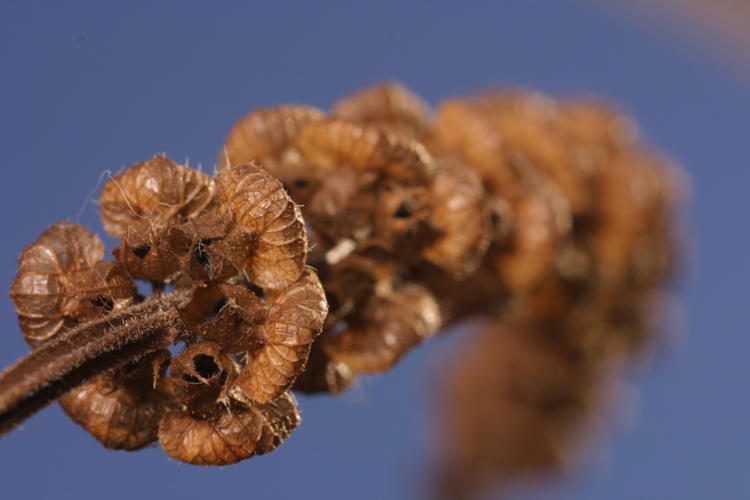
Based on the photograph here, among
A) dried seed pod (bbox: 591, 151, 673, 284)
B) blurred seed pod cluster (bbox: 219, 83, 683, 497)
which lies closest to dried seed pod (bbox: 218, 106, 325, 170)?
blurred seed pod cluster (bbox: 219, 83, 683, 497)

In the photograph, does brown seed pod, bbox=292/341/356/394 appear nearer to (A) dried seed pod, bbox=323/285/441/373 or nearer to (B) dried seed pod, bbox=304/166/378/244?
(A) dried seed pod, bbox=323/285/441/373

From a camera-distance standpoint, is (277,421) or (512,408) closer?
(277,421)

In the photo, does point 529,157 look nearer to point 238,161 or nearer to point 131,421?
point 238,161

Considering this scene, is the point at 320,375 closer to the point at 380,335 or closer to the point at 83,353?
the point at 380,335

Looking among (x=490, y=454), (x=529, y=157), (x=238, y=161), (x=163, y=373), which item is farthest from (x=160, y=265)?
(x=490, y=454)

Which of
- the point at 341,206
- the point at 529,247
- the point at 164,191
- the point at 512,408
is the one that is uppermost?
the point at 512,408

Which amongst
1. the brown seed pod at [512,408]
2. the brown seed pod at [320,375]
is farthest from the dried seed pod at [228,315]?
the brown seed pod at [512,408]

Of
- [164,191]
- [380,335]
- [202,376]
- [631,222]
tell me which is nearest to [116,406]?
[202,376]

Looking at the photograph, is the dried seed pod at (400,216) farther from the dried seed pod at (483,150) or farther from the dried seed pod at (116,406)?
the dried seed pod at (116,406)

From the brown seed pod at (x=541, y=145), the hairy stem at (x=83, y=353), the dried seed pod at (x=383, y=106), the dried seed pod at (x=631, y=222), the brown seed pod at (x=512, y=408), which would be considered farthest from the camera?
the brown seed pod at (x=512, y=408)
